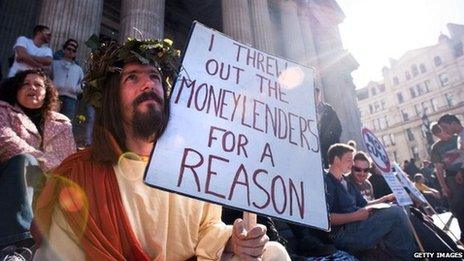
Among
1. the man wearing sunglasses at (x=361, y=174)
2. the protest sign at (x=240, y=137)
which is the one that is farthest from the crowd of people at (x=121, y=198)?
the man wearing sunglasses at (x=361, y=174)

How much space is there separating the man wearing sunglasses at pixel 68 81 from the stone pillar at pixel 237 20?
19.8 ft

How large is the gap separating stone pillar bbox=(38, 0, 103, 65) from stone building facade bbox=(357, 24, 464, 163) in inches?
1790

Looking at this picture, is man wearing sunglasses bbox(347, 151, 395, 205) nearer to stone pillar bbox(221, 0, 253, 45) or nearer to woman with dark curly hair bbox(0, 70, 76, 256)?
woman with dark curly hair bbox(0, 70, 76, 256)

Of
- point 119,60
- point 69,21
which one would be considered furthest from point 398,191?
point 69,21

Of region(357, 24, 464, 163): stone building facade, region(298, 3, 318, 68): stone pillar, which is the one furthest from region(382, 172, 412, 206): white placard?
region(357, 24, 464, 163): stone building facade

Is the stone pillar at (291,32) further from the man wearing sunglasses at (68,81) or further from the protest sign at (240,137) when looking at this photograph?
the protest sign at (240,137)

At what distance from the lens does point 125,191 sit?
5.16 feet

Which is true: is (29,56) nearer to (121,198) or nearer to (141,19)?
(141,19)

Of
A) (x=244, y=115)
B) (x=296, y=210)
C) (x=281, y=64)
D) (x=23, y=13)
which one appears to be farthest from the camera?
(x=23, y=13)

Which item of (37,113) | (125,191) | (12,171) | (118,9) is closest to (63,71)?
(37,113)

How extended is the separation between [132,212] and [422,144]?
5519 cm

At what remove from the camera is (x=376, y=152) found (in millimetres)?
4254

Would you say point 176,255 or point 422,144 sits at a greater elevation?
point 422,144

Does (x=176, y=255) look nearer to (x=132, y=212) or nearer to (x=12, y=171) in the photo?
(x=132, y=212)
